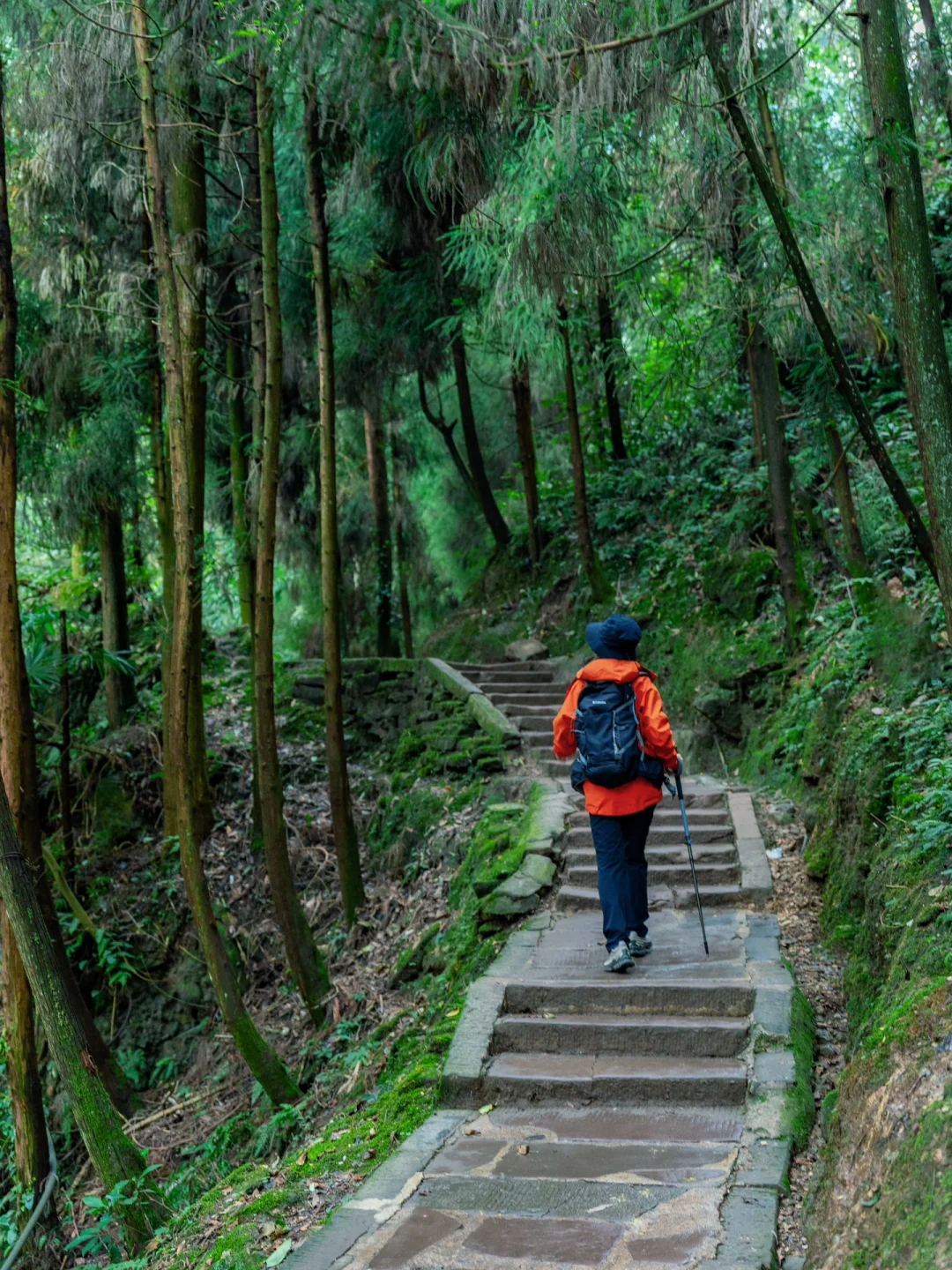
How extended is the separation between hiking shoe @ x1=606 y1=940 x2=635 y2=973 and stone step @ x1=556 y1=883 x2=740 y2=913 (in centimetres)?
127

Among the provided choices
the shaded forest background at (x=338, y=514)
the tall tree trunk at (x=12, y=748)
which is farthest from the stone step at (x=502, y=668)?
the tall tree trunk at (x=12, y=748)

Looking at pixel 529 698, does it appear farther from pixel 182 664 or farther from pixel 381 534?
pixel 182 664

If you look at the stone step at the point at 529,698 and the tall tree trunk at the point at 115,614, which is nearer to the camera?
the stone step at the point at 529,698

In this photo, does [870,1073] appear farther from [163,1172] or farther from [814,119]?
[814,119]

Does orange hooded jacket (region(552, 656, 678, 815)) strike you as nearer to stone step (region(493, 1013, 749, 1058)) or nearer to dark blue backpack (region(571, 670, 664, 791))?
dark blue backpack (region(571, 670, 664, 791))

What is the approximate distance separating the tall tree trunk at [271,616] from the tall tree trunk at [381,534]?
31.4 ft

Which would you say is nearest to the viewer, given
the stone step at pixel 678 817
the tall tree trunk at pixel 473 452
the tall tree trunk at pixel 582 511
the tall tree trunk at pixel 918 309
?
the tall tree trunk at pixel 918 309

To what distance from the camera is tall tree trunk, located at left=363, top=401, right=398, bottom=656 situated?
58.0ft

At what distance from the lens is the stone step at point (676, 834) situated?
7871 mm

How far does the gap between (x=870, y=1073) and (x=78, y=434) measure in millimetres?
11312

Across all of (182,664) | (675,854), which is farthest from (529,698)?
(182,664)

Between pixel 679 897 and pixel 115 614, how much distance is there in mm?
8823

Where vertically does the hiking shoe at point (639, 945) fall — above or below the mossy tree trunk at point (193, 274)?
below

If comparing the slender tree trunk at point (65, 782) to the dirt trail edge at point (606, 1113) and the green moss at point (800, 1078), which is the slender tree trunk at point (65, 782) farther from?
the green moss at point (800, 1078)
